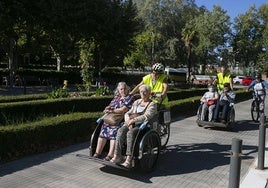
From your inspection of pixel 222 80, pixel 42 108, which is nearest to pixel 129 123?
pixel 42 108

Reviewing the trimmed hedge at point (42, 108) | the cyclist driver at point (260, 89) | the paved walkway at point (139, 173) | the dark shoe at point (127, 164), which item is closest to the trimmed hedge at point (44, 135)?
the paved walkway at point (139, 173)

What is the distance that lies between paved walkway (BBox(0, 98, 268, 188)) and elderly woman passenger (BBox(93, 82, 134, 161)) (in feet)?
1.23

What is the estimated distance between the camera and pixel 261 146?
693cm

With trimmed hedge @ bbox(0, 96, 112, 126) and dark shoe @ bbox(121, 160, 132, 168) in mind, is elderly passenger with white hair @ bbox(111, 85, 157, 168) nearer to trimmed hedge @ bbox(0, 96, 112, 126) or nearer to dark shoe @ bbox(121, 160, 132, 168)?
dark shoe @ bbox(121, 160, 132, 168)

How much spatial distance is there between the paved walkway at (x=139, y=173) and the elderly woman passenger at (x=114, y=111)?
14.8 inches

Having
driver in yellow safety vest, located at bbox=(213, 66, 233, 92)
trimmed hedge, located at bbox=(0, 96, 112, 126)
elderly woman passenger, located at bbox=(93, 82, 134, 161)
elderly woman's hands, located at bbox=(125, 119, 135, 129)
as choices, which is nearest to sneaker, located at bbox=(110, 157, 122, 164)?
elderly woman passenger, located at bbox=(93, 82, 134, 161)

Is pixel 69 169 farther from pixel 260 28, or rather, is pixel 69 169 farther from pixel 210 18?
pixel 260 28

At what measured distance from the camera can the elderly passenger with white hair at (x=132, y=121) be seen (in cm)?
621

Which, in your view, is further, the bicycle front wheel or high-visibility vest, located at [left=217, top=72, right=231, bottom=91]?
the bicycle front wheel

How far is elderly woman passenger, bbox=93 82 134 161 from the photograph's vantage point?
6465mm

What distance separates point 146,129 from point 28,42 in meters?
34.7

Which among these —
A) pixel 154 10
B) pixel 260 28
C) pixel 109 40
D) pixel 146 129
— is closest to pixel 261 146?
pixel 146 129

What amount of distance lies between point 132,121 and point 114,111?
512mm

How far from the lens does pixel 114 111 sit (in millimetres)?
6918
